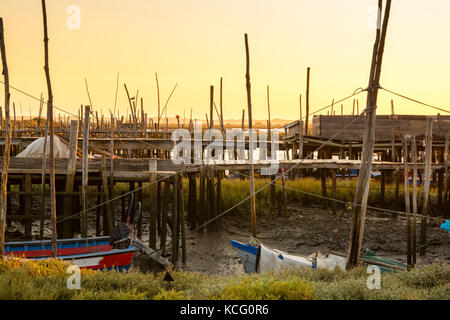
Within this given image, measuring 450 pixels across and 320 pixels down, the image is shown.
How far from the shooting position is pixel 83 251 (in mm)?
14219

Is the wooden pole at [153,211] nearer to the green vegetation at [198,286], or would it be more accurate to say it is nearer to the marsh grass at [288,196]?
the green vegetation at [198,286]

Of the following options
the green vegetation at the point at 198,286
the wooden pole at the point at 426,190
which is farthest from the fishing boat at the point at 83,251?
the wooden pole at the point at 426,190

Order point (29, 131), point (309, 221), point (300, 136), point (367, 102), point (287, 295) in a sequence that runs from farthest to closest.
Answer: point (29, 131) < point (300, 136) < point (309, 221) < point (367, 102) < point (287, 295)

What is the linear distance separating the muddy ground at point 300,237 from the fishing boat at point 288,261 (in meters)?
1.49

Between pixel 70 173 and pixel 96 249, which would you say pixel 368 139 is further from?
pixel 70 173

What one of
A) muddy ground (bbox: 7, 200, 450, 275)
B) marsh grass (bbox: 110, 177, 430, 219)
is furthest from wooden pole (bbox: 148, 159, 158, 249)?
marsh grass (bbox: 110, 177, 430, 219)

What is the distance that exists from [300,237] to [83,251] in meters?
9.02

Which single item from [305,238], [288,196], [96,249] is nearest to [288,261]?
[96,249]

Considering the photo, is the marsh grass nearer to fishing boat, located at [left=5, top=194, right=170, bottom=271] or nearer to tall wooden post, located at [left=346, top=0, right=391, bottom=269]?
fishing boat, located at [left=5, top=194, right=170, bottom=271]

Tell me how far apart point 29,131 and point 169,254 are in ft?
64.8

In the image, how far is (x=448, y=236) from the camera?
18.9 m
